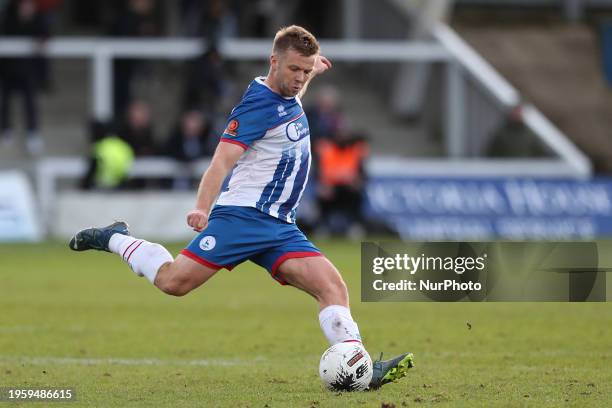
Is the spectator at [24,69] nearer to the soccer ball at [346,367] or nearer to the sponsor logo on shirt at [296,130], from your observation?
the sponsor logo on shirt at [296,130]

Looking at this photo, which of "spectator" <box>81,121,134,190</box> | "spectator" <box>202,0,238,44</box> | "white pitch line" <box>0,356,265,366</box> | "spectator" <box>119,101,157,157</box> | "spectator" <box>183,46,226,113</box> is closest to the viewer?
"white pitch line" <box>0,356,265,366</box>

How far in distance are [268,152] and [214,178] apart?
42 cm

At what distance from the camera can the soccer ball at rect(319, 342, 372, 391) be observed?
7645 millimetres

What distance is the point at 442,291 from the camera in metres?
8.00

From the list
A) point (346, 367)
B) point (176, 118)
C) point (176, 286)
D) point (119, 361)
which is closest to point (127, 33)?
point (176, 118)

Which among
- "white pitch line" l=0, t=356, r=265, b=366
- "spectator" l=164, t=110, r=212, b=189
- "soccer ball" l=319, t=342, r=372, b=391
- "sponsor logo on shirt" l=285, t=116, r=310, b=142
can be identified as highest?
"spectator" l=164, t=110, r=212, b=189

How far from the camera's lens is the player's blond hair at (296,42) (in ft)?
25.0

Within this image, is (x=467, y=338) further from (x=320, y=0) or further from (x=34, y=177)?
(x=320, y=0)

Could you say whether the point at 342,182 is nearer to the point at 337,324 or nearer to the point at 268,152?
the point at 268,152

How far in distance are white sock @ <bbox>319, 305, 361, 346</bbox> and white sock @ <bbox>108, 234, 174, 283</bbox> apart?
3.18ft

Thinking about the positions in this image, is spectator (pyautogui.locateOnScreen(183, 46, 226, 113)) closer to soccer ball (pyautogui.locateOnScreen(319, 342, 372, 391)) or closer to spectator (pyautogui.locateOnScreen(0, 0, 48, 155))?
spectator (pyautogui.locateOnScreen(0, 0, 48, 155))

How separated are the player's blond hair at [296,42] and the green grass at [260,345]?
1853mm

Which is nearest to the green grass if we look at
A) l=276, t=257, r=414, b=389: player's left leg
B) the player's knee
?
l=276, t=257, r=414, b=389: player's left leg

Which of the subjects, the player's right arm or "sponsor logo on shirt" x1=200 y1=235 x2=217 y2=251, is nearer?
the player's right arm
